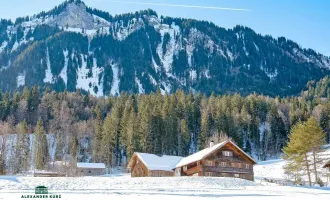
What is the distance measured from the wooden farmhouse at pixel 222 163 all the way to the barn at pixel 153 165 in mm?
2908

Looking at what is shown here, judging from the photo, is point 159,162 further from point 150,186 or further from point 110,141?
point 110,141

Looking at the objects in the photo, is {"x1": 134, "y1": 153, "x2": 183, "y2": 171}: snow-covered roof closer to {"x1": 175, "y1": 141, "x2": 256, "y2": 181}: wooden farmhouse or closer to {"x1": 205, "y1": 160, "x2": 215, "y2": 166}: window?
{"x1": 175, "y1": 141, "x2": 256, "y2": 181}: wooden farmhouse

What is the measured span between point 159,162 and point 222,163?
11.2 metres

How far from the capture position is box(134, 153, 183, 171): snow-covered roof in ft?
224

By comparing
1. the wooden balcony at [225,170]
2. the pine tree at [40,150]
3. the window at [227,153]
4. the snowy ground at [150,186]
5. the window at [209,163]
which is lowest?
the snowy ground at [150,186]

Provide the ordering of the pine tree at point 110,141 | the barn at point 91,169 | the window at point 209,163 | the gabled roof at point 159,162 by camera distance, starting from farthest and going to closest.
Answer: the pine tree at point 110,141 → the barn at point 91,169 → the gabled roof at point 159,162 → the window at point 209,163

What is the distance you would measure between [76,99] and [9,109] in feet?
87.2

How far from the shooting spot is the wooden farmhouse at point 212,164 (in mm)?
63906

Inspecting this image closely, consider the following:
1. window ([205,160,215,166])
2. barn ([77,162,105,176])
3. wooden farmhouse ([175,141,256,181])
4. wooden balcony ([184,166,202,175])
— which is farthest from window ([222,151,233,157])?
barn ([77,162,105,176])

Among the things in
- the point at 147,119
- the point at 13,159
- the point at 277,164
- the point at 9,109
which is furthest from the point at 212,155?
the point at 9,109

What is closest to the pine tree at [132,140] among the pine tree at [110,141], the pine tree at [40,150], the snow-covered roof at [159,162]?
the pine tree at [110,141]

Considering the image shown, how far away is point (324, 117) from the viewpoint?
12606 cm

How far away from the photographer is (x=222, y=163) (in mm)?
65188

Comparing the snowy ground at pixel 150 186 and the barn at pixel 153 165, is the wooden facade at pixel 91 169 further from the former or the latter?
the snowy ground at pixel 150 186
